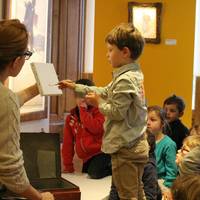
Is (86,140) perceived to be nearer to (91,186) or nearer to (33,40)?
(91,186)

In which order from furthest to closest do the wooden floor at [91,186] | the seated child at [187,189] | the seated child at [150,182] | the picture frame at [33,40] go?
the picture frame at [33,40]
the wooden floor at [91,186]
the seated child at [150,182]
the seated child at [187,189]

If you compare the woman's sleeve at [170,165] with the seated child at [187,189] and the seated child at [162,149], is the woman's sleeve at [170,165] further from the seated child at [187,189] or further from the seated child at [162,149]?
the seated child at [187,189]

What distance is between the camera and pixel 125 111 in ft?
7.41

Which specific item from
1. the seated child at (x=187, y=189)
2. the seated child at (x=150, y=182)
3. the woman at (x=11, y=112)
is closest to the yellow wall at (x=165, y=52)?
the seated child at (x=150, y=182)

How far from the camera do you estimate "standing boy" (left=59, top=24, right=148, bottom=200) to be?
2270 mm

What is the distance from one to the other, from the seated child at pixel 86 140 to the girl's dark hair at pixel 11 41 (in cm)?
192

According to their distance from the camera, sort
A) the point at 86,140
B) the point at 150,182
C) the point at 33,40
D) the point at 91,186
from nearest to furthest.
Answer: the point at 150,182, the point at 91,186, the point at 33,40, the point at 86,140

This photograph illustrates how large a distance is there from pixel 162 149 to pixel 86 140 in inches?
23.1

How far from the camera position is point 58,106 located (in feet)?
15.7

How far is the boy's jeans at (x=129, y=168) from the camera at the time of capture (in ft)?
7.61

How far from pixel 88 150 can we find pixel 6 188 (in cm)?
197

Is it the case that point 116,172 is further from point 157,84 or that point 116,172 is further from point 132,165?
point 157,84

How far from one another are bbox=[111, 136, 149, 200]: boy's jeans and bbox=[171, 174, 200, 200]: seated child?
104 cm

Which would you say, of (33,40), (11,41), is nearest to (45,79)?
(11,41)
